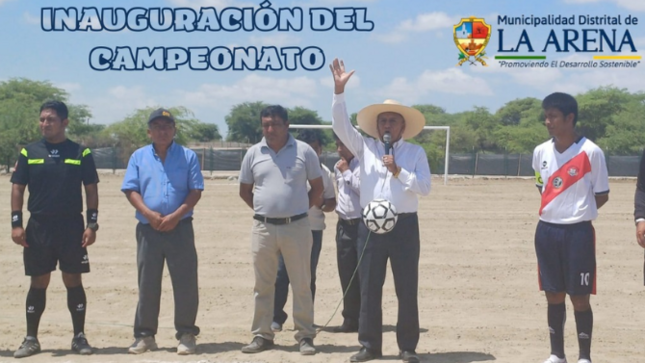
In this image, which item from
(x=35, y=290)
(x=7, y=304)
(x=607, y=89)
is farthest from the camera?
(x=607, y=89)

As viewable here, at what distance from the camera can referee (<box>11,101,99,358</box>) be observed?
22.1ft

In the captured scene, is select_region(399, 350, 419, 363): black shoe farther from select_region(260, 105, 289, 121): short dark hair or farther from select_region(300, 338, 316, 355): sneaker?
select_region(260, 105, 289, 121): short dark hair

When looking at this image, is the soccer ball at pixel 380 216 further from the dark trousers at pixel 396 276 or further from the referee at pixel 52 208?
the referee at pixel 52 208

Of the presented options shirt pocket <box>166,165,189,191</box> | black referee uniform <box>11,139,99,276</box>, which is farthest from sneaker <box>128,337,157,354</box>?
shirt pocket <box>166,165,189,191</box>

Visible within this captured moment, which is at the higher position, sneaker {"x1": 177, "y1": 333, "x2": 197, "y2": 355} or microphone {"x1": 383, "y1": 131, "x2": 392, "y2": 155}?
microphone {"x1": 383, "y1": 131, "x2": 392, "y2": 155}

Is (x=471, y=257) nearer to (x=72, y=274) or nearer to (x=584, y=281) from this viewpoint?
(x=584, y=281)

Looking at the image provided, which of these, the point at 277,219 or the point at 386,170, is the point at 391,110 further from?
the point at 277,219

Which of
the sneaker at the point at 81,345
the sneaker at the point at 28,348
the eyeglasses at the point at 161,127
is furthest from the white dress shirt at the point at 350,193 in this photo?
the sneaker at the point at 28,348

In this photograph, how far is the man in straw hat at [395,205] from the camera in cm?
649

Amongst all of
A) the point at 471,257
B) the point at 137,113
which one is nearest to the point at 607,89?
the point at 137,113

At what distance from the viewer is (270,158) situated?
22.9ft

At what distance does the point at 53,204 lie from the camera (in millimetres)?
6711

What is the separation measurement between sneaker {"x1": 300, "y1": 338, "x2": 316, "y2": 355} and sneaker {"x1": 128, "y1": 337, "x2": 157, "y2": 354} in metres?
1.36

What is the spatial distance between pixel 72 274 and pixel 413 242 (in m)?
3.06
